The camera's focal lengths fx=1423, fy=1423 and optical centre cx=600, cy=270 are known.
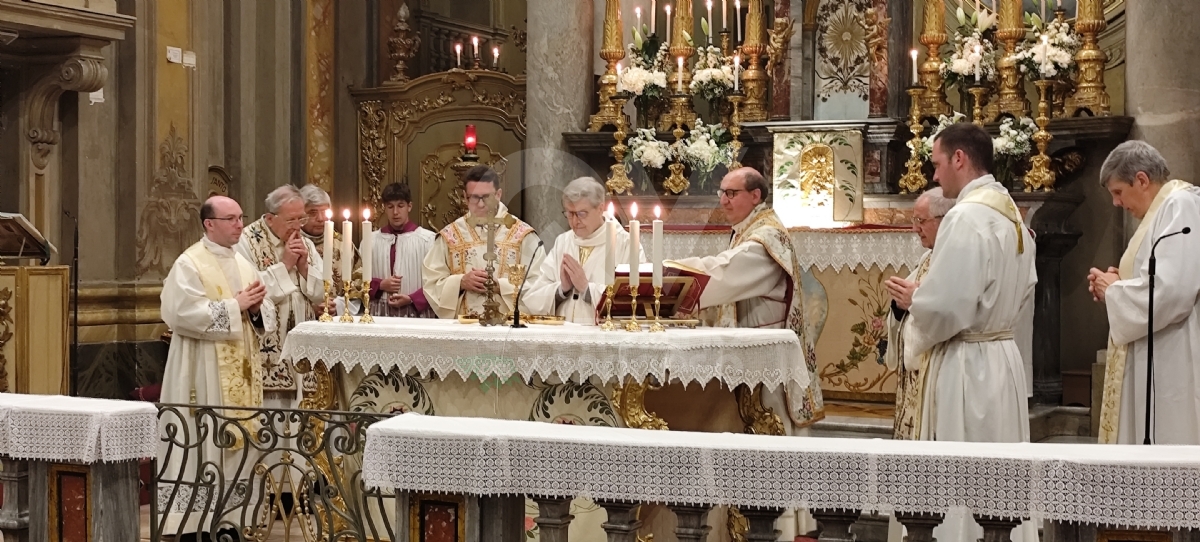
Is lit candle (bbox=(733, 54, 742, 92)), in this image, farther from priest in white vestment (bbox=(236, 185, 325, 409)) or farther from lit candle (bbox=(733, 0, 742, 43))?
priest in white vestment (bbox=(236, 185, 325, 409))

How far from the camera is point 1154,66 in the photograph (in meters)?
8.59

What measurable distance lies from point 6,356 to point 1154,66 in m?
6.72

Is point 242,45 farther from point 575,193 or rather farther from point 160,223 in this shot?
point 575,193

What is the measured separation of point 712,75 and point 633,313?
4.69m

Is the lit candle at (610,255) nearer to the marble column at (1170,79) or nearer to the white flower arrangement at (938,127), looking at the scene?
the white flower arrangement at (938,127)

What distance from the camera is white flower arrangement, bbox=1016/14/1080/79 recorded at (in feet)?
29.3

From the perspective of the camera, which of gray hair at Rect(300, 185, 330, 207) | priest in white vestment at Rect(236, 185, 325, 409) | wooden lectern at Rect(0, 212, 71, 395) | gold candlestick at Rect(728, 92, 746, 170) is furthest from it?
gold candlestick at Rect(728, 92, 746, 170)

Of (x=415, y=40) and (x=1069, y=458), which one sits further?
(x=415, y=40)

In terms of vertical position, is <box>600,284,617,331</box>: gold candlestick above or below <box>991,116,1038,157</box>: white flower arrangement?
below

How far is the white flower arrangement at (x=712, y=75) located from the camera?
10.0 meters

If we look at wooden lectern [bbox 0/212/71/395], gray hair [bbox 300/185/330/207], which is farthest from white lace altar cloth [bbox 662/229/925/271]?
wooden lectern [bbox 0/212/71/395]

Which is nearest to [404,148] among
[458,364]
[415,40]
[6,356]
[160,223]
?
[415,40]

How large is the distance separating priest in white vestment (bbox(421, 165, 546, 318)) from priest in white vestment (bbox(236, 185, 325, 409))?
626 millimetres

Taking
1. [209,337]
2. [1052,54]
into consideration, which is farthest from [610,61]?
A: [209,337]
